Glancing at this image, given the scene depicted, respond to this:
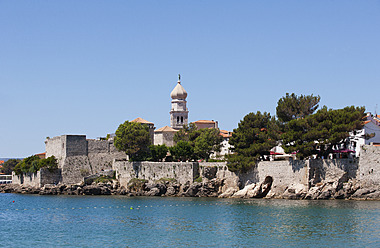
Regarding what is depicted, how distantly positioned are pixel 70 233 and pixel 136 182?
90.9 feet

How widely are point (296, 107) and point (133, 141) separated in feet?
65.5

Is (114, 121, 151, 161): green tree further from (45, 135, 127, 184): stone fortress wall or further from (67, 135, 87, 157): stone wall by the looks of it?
(67, 135, 87, 157): stone wall

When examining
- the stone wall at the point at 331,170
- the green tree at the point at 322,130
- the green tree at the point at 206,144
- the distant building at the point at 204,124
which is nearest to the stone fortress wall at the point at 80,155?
the green tree at the point at 206,144

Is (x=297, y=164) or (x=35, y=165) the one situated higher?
(x=35, y=165)

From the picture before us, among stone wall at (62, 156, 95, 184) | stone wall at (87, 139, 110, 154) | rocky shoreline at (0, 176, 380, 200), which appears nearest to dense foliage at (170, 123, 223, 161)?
rocky shoreline at (0, 176, 380, 200)

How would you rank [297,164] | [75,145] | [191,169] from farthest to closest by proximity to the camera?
[75,145] → [191,169] → [297,164]

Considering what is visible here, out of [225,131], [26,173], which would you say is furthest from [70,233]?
[225,131]

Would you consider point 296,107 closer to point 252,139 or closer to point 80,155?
point 252,139

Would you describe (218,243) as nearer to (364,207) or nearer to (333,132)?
(364,207)

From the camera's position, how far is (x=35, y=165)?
69.1m

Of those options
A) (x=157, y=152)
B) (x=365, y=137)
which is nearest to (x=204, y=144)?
(x=157, y=152)

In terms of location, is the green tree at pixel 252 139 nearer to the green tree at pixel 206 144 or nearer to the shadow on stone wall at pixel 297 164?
the shadow on stone wall at pixel 297 164

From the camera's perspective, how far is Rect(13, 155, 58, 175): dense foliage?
66812mm

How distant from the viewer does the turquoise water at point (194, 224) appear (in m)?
29.7
